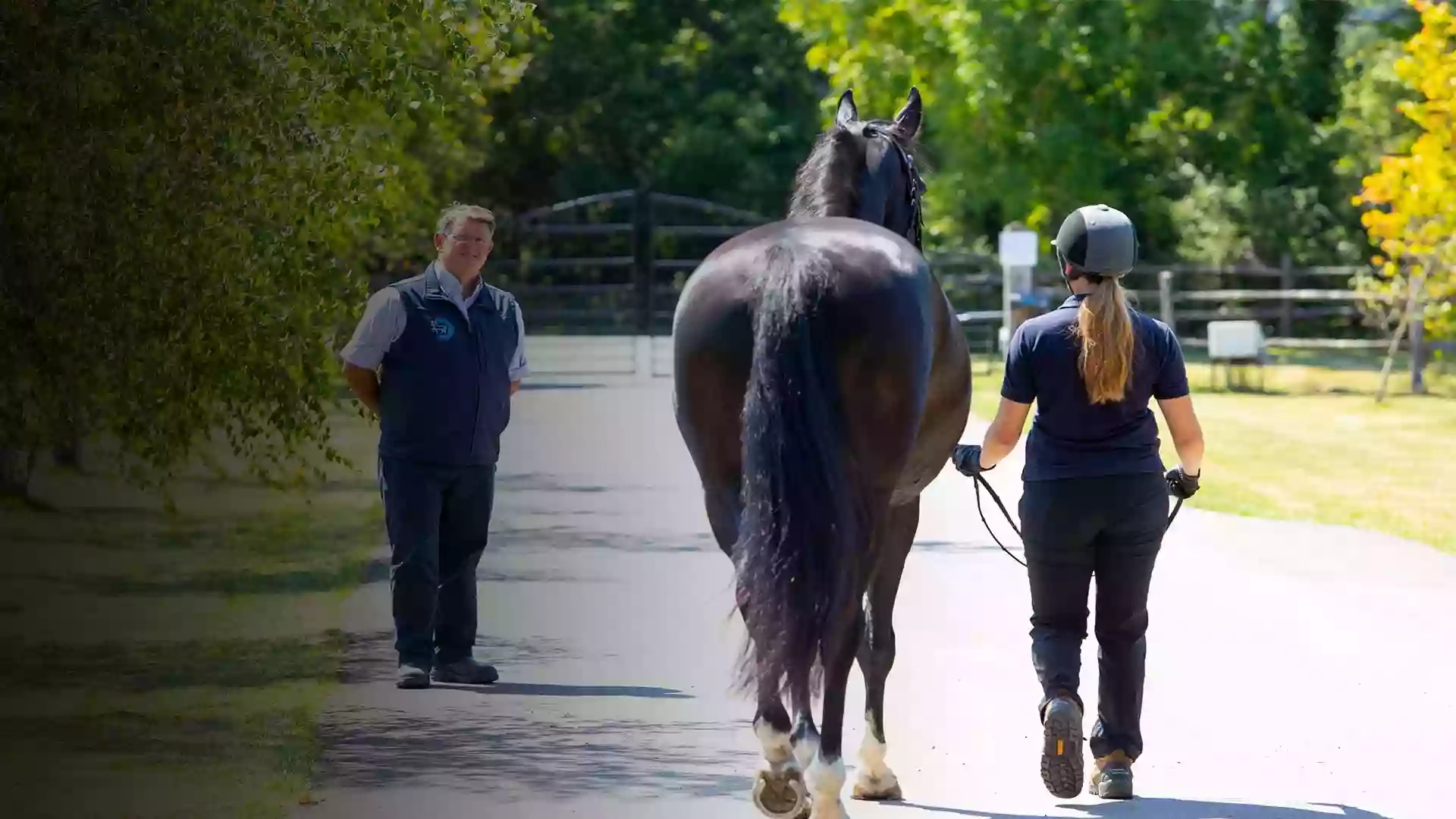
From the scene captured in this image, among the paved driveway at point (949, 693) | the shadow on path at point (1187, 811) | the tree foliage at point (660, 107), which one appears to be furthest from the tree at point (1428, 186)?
the tree foliage at point (660, 107)

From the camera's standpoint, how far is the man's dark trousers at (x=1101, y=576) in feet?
22.6

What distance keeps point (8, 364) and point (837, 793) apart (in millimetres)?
5504

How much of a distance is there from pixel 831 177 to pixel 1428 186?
19.8 metres

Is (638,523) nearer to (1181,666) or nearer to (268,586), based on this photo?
(268,586)

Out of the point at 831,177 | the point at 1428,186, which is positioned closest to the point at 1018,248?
the point at 1428,186

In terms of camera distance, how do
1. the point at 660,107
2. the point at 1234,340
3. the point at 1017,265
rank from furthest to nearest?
the point at 660,107
the point at 1017,265
the point at 1234,340

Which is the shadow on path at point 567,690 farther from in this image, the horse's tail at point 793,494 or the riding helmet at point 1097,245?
the riding helmet at point 1097,245

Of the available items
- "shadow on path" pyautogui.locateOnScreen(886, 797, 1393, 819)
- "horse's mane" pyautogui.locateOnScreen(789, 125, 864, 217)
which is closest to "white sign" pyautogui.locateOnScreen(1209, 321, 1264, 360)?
"horse's mane" pyautogui.locateOnScreen(789, 125, 864, 217)

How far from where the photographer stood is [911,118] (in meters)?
8.45

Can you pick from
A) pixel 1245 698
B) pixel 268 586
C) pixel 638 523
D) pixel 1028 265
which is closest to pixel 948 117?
pixel 1028 265

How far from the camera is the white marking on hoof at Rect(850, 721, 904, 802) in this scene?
278 inches

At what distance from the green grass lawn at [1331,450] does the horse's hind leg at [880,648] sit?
7317 mm

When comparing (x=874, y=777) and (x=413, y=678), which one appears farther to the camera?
(x=413, y=678)

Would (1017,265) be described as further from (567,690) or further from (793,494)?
(793,494)
